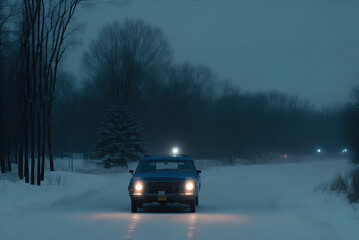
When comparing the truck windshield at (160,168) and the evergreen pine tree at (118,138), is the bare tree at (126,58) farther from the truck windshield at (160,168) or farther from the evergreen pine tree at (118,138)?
the truck windshield at (160,168)

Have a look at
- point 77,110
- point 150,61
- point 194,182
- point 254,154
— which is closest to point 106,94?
point 150,61

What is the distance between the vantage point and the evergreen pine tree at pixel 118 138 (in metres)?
51.2

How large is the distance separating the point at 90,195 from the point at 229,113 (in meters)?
78.5

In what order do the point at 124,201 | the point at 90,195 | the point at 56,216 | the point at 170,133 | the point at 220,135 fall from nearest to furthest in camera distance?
the point at 56,216 → the point at 124,201 → the point at 90,195 → the point at 170,133 → the point at 220,135

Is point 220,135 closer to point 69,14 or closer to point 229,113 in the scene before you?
point 229,113

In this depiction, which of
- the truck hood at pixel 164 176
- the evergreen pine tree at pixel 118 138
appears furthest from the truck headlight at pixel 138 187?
the evergreen pine tree at pixel 118 138

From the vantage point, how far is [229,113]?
102562mm

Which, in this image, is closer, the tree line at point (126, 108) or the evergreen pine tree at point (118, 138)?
the tree line at point (126, 108)

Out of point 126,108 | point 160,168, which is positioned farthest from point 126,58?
point 160,168

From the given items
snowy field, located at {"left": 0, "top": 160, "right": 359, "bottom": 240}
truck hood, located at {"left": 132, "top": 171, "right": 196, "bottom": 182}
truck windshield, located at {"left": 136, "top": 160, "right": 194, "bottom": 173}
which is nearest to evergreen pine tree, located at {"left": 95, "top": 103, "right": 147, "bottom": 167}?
snowy field, located at {"left": 0, "top": 160, "right": 359, "bottom": 240}

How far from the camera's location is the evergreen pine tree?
51.2 metres

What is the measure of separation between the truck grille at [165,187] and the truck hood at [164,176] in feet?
0.38

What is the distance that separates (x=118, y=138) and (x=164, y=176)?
3538 cm

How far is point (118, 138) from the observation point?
5178cm
